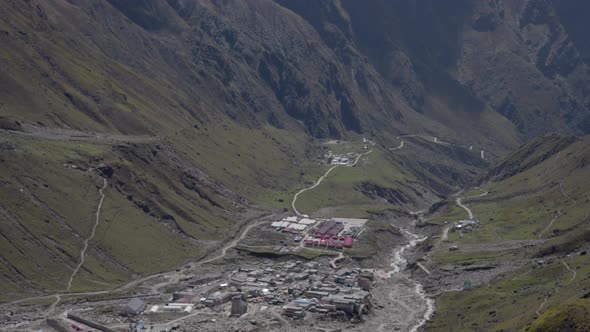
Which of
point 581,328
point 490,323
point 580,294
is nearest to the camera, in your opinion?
point 581,328

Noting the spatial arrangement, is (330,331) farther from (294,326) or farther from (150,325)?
(150,325)

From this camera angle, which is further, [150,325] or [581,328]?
[150,325]

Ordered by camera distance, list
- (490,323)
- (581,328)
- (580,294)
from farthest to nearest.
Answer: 1. (490,323)
2. (580,294)
3. (581,328)

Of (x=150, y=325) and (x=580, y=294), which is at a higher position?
(x=580, y=294)

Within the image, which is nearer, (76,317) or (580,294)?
(580,294)

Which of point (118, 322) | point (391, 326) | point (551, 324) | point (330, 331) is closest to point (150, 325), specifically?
point (118, 322)

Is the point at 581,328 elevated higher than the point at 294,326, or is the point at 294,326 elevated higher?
the point at 581,328

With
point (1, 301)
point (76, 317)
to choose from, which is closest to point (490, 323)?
point (76, 317)

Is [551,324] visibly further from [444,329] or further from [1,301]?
[1,301]
